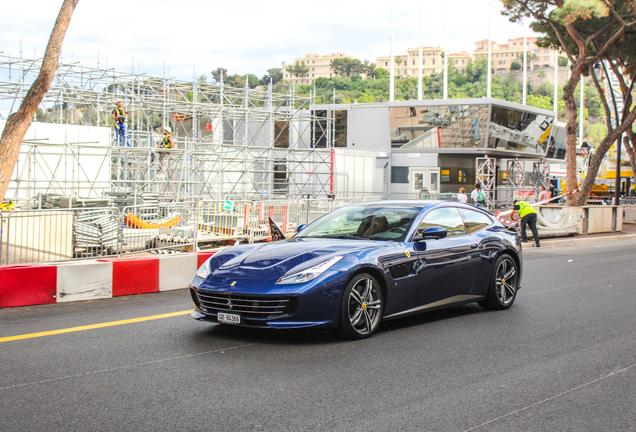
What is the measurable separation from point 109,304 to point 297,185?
3018cm

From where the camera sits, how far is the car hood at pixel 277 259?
19.0 feet

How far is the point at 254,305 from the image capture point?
5633 millimetres

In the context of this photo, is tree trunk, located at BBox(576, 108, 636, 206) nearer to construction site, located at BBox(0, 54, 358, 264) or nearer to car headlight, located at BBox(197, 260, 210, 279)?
construction site, located at BBox(0, 54, 358, 264)

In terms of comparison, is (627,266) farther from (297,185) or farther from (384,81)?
(384,81)

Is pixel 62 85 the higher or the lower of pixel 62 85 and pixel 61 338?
the higher

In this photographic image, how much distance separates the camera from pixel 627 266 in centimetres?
1353

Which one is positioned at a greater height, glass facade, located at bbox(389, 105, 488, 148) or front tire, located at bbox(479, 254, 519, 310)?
glass facade, located at bbox(389, 105, 488, 148)

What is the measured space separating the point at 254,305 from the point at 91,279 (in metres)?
3.89

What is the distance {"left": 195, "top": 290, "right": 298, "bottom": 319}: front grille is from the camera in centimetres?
558

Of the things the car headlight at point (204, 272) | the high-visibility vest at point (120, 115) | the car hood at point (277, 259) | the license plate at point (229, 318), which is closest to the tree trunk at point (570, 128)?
the high-visibility vest at point (120, 115)

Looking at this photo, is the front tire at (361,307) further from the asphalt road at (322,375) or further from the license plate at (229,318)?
the license plate at (229,318)

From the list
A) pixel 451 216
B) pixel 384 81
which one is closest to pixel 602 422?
pixel 451 216

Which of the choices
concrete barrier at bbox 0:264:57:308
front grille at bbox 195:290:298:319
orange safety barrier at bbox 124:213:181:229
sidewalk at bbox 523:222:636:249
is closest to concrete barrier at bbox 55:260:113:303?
concrete barrier at bbox 0:264:57:308

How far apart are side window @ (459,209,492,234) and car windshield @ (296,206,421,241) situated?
2.90 feet
